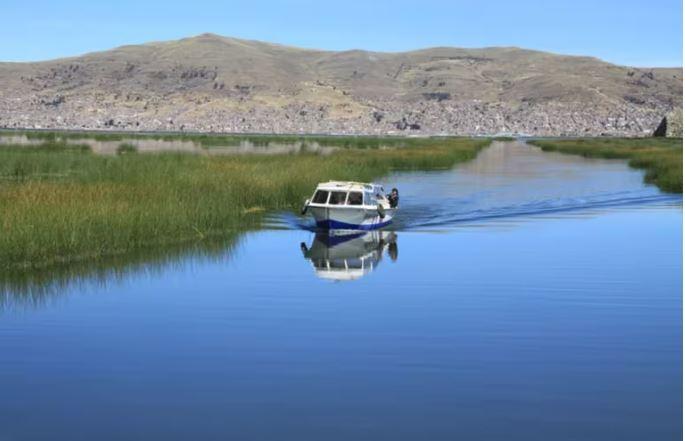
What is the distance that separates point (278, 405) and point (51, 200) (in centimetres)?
1869

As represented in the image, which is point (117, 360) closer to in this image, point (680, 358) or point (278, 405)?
point (278, 405)

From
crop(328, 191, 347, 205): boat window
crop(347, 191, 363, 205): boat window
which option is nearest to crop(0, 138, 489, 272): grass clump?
crop(328, 191, 347, 205): boat window

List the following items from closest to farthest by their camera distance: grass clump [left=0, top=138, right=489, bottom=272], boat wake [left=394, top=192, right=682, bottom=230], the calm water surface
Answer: the calm water surface, grass clump [left=0, top=138, right=489, bottom=272], boat wake [left=394, top=192, right=682, bottom=230]

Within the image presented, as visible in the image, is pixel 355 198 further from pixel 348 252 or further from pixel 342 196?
pixel 348 252

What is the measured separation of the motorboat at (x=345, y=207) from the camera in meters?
40.1

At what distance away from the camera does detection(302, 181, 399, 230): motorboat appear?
40.1m

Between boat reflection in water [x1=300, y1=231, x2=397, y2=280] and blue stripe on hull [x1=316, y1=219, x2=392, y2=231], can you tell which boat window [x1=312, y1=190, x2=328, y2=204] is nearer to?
blue stripe on hull [x1=316, y1=219, x2=392, y2=231]

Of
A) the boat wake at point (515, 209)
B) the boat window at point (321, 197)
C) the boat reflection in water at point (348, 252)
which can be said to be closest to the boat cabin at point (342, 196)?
the boat window at point (321, 197)

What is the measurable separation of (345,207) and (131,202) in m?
8.38

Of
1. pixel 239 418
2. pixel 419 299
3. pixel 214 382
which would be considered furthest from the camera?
pixel 419 299

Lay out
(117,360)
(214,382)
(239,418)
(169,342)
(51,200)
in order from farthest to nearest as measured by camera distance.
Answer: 1. (51,200)
2. (169,342)
3. (117,360)
4. (214,382)
5. (239,418)

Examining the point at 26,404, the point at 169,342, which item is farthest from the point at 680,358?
the point at 26,404

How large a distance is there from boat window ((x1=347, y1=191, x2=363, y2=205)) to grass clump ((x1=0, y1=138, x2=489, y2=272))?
11.7ft

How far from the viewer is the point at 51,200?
105 ft
